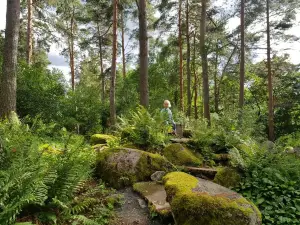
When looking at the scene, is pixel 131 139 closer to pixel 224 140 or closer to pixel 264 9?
pixel 224 140

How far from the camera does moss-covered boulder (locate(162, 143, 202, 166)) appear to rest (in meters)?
4.93

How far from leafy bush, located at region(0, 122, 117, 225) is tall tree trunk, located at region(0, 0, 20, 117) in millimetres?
3529

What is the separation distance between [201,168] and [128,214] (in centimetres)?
197

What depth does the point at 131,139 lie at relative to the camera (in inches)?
227

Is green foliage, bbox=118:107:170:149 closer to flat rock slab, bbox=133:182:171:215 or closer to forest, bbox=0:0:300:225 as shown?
forest, bbox=0:0:300:225

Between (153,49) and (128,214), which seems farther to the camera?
(153,49)

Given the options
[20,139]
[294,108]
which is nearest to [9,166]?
[20,139]

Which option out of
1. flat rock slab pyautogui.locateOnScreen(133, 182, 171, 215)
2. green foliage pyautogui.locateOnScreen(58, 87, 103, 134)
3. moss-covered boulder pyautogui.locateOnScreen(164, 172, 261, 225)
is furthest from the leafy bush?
green foliage pyautogui.locateOnScreen(58, 87, 103, 134)

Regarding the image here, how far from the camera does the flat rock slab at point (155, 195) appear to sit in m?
3.25

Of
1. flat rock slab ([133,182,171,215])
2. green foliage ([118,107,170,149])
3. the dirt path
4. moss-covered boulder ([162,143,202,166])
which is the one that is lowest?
the dirt path

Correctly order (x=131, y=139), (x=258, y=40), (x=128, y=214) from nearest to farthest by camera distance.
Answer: (x=128, y=214) → (x=131, y=139) → (x=258, y=40)

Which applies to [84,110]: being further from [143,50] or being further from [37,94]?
[143,50]

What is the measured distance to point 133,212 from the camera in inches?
134

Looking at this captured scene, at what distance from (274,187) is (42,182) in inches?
137
